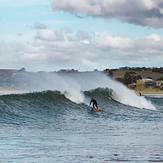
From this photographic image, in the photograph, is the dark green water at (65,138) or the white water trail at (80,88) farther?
the white water trail at (80,88)

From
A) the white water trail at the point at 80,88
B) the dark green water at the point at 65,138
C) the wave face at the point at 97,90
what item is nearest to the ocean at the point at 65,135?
the dark green water at the point at 65,138

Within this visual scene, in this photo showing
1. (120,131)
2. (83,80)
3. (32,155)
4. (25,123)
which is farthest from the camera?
(83,80)

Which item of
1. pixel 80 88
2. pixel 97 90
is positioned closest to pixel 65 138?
pixel 80 88

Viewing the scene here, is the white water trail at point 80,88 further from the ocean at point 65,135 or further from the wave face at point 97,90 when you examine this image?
the ocean at point 65,135

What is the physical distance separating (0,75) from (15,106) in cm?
8974

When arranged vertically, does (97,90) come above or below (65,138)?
above

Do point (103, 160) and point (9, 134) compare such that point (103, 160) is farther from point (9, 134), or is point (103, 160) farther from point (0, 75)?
point (0, 75)

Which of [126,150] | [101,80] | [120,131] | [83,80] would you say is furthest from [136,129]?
[83,80]

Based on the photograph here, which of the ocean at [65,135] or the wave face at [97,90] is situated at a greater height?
the wave face at [97,90]

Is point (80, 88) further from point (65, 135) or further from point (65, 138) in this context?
point (65, 138)

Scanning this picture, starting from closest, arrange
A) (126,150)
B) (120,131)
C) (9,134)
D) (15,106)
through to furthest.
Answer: (126,150) < (9,134) < (120,131) < (15,106)

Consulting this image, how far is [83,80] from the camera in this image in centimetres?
5859

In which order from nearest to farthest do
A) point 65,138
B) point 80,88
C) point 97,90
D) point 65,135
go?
point 65,138, point 65,135, point 80,88, point 97,90

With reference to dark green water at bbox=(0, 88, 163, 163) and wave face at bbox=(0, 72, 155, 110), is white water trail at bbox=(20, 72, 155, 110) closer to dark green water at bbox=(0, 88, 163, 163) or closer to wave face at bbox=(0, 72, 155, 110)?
wave face at bbox=(0, 72, 155, 110)
